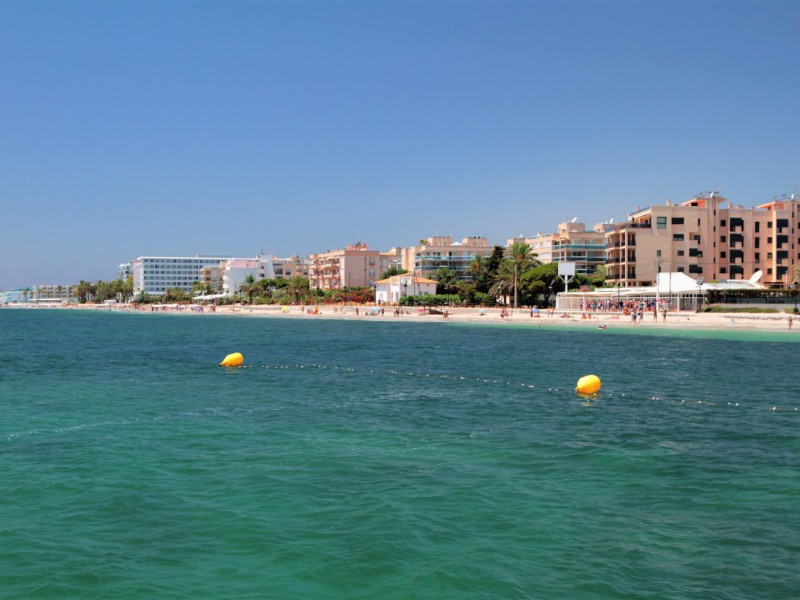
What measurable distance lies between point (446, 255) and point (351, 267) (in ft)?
95.2

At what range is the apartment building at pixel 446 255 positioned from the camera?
475 feet

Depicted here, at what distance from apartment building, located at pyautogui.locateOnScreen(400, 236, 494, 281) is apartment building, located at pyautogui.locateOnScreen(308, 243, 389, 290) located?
20164 millimetres

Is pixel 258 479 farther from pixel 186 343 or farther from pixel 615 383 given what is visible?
pixel 186 343

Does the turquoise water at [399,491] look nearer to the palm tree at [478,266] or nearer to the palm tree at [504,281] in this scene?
the palm tree at [504,281]

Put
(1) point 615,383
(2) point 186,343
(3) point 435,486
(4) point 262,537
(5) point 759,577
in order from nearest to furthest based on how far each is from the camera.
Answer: (5) point 759,577 → (4) point 262,537 → (3) point 435,486 → (1) point 615,383 → (2) point 186,343

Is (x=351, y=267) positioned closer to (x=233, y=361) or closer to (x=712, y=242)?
(x=712, y=242)

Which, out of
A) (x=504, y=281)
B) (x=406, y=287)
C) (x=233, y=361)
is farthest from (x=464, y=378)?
(x=406, y=287)

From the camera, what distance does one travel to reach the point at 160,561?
1007 centimetres

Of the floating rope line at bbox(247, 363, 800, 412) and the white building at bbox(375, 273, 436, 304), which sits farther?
the white building at bbox(375, 273, 436, 304)

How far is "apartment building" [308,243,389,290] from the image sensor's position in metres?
165

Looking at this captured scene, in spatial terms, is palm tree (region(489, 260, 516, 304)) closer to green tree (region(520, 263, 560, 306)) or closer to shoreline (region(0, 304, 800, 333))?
green tree (region(520, 263, 560, 306))

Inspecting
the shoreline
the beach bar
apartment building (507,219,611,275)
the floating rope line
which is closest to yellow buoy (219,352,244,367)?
the floating rope line

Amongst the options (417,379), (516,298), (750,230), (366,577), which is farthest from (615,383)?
(750,230)

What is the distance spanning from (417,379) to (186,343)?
31.6m
